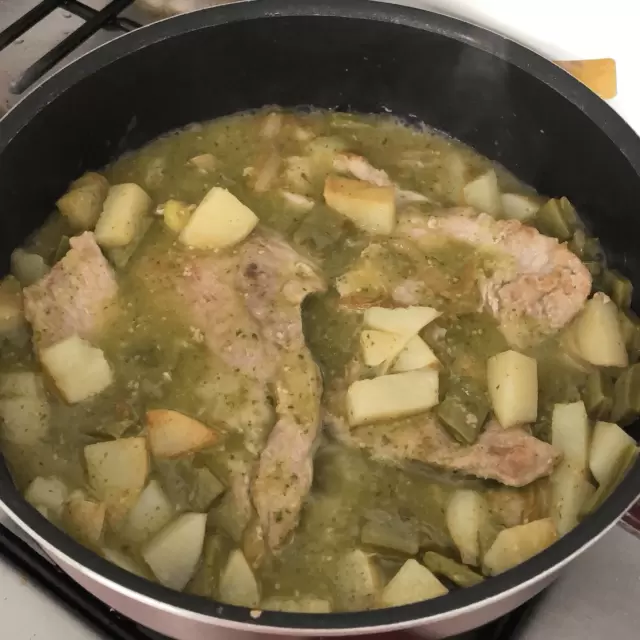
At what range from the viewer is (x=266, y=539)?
1.24 m

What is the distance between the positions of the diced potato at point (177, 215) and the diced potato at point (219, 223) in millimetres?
22

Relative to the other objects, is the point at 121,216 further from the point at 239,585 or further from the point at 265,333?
the point at 239,585

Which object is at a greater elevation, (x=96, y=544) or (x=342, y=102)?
(x=342, y=102)

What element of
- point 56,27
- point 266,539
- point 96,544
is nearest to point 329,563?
point 266,539

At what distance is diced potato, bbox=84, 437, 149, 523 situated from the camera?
1.27 metres

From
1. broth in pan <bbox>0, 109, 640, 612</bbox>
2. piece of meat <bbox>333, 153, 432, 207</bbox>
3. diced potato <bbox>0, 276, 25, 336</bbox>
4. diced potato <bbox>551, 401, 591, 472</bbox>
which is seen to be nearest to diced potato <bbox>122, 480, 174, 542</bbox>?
broth in pan <bbox>0, 109, 640, 612</bbox>

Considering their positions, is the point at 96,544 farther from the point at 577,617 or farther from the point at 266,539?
the point at 577,617

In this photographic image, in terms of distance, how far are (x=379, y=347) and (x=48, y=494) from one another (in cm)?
59

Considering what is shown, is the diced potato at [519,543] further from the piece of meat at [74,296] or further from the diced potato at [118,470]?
the piece of meat at [74,296]

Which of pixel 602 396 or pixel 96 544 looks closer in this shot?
pixel 96 544

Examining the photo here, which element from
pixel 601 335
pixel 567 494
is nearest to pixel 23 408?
pixel 567 494

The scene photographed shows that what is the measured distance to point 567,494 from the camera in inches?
49.4

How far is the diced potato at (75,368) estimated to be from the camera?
1369mm

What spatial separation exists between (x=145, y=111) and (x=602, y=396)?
3.37 ft
